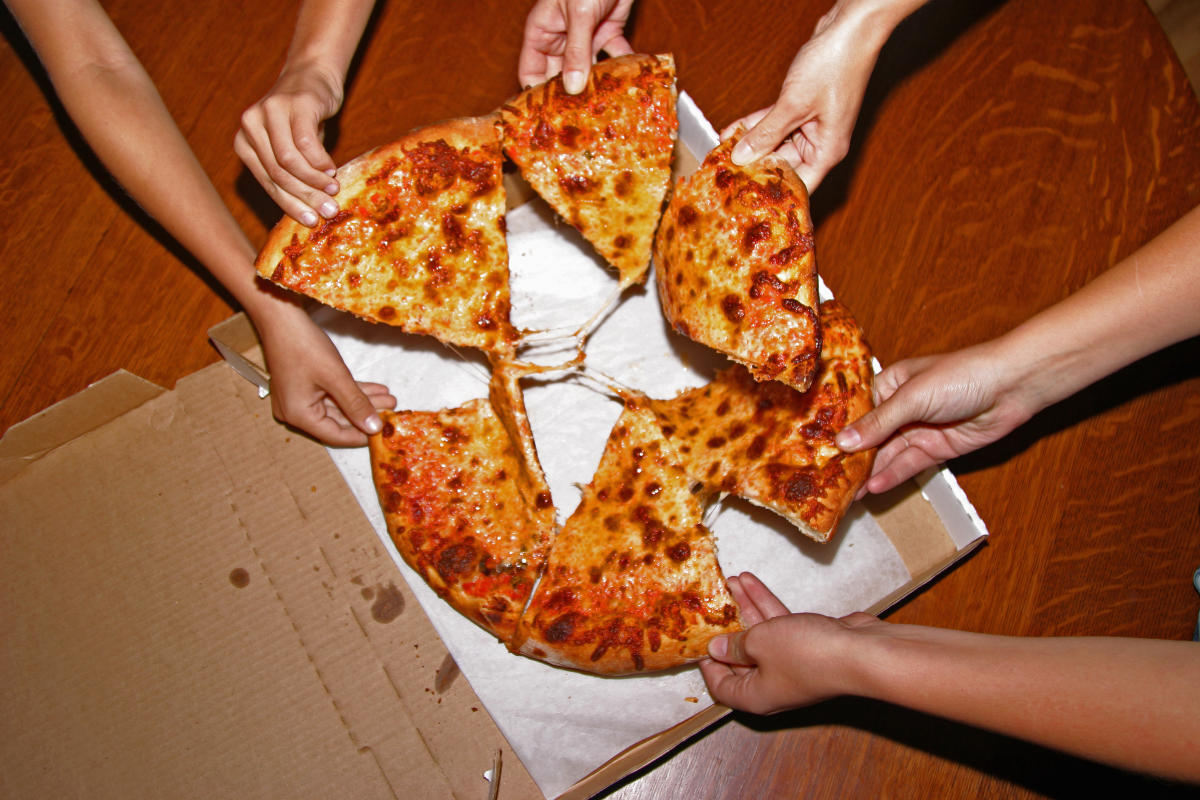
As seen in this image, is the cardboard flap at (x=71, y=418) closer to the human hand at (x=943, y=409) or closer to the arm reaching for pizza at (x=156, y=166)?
the arm reaching for pizza at (x=156, y=166)

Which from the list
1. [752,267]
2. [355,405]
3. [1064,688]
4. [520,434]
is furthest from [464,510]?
[1064,688]

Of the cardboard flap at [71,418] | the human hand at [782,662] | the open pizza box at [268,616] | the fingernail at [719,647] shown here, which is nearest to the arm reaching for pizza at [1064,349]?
the open pizza box at [268,616]

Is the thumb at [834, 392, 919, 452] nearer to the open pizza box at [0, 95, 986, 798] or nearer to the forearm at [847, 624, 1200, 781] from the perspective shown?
the open pizza box at [0, 95, 986, 798]

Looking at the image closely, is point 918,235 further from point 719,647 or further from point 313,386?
point 313,386

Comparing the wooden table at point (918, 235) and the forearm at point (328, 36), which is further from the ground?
the forearm at point (328, 36)

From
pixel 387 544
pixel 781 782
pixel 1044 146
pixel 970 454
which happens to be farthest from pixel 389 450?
pixel 1044 146

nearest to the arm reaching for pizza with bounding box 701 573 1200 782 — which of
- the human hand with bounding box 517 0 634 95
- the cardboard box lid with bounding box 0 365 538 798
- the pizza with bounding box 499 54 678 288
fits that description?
the cardboard box lid with bounding box 0 365 538 798
